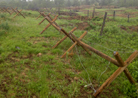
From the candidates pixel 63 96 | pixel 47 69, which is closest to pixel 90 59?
pixel 47 69

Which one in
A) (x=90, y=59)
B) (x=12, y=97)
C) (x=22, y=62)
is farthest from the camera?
(x=90, y=59)

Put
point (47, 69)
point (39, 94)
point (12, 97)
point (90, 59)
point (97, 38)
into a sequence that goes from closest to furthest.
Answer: point (12, 97), point (39, 94), point (47, 69), point (90, 59), point (97, 38)

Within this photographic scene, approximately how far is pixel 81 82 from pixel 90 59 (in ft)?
5.24

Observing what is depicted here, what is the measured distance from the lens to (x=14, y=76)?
3.18 metres

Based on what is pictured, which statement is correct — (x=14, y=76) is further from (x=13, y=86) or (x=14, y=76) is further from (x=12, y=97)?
(x=12, y=97)

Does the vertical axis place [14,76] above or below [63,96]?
above

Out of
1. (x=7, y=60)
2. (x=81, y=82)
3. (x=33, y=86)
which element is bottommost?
(x=81, y=82)

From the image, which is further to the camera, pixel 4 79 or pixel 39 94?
pixel 4 79

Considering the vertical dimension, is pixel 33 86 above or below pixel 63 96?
above

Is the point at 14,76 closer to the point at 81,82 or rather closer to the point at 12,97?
the point at 12,97

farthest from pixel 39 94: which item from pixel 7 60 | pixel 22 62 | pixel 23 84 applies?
pixel 7 60

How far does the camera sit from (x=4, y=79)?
3.00 meters

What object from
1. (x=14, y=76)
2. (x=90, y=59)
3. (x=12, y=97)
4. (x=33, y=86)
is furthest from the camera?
(x=90, y=59)

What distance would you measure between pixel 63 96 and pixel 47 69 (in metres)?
1.27
